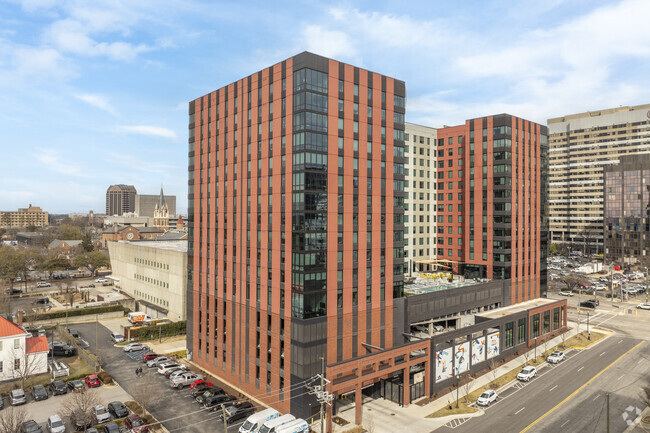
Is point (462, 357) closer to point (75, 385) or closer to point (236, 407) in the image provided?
point (236, 407)

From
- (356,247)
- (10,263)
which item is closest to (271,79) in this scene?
(356,247)

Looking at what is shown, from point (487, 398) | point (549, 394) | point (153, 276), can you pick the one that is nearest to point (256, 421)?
point (487, 398)

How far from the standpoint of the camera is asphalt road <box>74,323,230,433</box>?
Answer: 48594 millimetres

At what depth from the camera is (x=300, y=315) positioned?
1944 inches

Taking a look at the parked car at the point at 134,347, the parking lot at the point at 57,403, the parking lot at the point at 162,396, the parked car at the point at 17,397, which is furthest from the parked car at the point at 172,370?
the parked car at the point at 17,397

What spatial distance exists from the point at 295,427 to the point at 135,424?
1910 centimetres

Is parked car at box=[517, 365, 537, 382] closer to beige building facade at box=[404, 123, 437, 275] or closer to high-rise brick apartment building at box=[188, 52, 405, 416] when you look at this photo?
high-rise brick apartment building at box=[188, 52, 405, 416]

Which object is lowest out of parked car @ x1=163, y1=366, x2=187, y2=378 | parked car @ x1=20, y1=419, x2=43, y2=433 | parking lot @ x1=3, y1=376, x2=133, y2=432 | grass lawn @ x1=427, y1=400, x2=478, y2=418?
parking lot @ x1=3, y1=376, x2=133, y2=432

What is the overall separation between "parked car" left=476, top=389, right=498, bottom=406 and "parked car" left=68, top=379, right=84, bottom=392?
54824 mm

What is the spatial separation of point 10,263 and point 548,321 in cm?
14993

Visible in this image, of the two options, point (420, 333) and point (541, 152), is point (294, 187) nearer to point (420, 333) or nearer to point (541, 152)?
point (420, 333)

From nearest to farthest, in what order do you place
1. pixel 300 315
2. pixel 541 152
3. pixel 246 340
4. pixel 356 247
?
pixel 300 315, pixel 356 247, pixel 246 340, pixel 541 152

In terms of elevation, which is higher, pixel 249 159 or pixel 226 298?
pixel 249 159

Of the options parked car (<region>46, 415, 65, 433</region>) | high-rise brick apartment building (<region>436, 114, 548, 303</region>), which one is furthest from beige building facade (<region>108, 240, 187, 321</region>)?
high-rise brick apartment building (<region>436, 114, 548, 303</region>)
